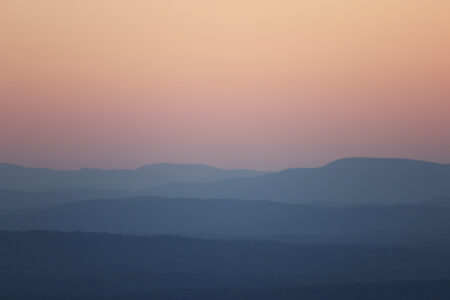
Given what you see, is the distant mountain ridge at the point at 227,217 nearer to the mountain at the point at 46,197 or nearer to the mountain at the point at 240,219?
the mountain at the point at 240,219

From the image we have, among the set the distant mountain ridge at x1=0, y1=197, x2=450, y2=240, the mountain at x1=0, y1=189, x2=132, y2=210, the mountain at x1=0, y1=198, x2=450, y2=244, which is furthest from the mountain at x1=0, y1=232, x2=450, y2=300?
the mountain at x1=0, y1=189, x2=132, y2=210

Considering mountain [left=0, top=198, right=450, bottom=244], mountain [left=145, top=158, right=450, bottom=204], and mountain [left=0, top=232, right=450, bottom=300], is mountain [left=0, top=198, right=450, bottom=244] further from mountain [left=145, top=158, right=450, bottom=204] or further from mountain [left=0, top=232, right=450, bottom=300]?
mountain [left=0, top=232, right=450, bottom=300]

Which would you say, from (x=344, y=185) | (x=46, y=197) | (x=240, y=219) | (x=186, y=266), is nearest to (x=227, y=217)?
(x=240, y=219)

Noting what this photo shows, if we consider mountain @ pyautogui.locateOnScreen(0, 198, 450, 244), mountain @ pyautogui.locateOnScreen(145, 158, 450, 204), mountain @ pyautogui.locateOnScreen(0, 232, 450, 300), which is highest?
mountain @ pyautogui.locateOnScreen(145, 158, 450, 204)

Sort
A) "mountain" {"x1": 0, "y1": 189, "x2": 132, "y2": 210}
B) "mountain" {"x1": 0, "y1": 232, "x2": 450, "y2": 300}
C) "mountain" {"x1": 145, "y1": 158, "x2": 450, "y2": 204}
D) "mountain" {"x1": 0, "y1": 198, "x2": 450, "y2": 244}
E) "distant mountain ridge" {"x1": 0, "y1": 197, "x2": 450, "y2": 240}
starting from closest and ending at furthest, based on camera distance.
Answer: "mountain" {"x1": 0, "y1": 232, "x2": 450, "y2": 300}
"mountain" {"x1": 0, "y1": 198, "x2": 450, "y2": 244}
"distant mountain ridge" {"x1": 0, "y1": 197, "x2": 450, "y2": 240}
"mountain" {"x1": 0, "y1": 189, "x2": 132, "y2": 210}
"mountain" {"x1": 145, "y1": 158, "x2": 450, "y2": 204}

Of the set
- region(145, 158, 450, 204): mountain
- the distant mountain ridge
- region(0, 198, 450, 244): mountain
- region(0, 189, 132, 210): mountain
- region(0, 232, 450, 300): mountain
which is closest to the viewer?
region(0, 232, 450, 300): mountain

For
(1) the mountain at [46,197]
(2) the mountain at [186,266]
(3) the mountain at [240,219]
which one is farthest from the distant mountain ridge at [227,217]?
(2) the mountain at [186,266]

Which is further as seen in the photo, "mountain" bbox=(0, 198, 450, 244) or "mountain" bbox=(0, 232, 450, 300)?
"mountain" bbox=(0, 198, 450, 244)

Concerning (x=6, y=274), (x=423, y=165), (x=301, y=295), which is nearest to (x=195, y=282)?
(x=301, y=295)
